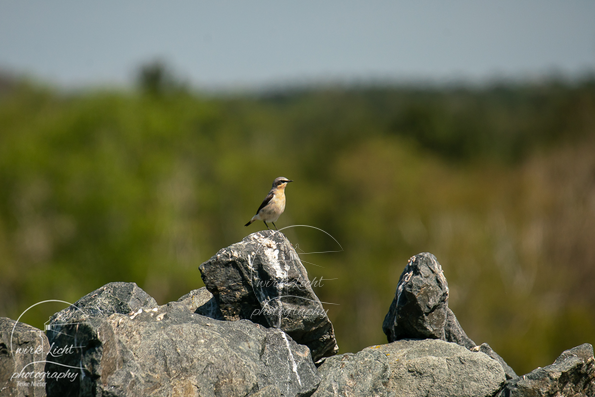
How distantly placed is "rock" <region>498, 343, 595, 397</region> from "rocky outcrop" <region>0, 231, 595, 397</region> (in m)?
0.01

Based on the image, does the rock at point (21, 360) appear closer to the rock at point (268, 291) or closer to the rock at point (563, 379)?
the rock at point (268, 291)

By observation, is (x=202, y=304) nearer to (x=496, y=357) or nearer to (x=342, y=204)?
(x=496, y=357)

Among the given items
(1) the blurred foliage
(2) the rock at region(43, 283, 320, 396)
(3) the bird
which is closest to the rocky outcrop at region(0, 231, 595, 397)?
(2) the rock at region(43, 283, 320, 396)

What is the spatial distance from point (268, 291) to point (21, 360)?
314cm

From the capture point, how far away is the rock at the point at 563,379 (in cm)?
631

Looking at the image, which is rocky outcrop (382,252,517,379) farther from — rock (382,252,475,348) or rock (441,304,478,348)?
rock (441,304,478,348)

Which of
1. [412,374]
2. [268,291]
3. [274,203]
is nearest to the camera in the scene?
[412,374]

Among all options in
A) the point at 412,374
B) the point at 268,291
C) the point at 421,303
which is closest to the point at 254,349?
the point at 268,291

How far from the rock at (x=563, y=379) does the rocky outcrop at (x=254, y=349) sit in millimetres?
13

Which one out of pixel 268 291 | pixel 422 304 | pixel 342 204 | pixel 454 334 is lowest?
pixel 342 204

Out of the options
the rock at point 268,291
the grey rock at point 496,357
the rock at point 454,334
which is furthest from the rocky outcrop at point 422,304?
the rock at point 268,291

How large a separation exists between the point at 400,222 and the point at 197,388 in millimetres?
40405

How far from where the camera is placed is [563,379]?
6.49 meters

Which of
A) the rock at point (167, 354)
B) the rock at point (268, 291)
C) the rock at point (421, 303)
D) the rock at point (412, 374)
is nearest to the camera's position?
the rock at point (167, 354)
